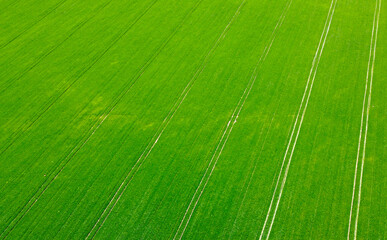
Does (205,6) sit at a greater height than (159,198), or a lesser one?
greater

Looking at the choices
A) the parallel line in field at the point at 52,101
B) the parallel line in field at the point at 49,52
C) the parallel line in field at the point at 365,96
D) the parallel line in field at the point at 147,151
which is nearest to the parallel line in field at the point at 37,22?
the parallel line in field at the point at 49,52

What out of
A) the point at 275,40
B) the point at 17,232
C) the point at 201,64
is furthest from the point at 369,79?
the point at 17,232

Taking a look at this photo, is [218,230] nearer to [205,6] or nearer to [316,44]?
[316,44]

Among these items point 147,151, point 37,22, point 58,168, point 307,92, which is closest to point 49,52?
point 37,22

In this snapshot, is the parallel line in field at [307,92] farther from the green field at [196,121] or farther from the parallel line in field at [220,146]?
the parallel line in field at [220,146]

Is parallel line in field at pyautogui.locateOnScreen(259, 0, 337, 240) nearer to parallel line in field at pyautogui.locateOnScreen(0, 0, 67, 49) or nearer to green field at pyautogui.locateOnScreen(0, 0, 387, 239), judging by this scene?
green field at pyautogui.locateOnScreen(0, 0, 387, 239)

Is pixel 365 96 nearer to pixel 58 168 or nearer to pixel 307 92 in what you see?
pixel 307 92

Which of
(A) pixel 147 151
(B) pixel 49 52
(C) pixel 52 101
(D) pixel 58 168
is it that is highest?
(B) pixel 49 52

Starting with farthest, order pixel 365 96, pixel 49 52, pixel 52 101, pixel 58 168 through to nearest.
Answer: pixel 49 52
pixel 52 101
pixel 365 96
pixel 58 168

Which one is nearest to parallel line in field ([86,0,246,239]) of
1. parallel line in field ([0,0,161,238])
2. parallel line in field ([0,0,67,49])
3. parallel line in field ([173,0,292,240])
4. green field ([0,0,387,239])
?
green field ([0,0,387,239])
